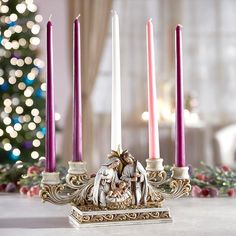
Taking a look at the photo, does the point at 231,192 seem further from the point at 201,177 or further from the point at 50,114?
the point at 50,114

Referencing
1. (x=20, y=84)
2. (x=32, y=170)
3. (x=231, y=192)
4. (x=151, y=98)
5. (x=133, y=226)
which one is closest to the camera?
(x=133, y=226)

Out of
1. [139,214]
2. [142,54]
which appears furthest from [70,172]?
[142,54]

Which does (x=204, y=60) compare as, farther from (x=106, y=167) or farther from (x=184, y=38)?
(x=106, y=167)

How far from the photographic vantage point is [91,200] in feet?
4.40

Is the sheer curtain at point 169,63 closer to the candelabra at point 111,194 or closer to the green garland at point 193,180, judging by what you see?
the green garland at point 193,180

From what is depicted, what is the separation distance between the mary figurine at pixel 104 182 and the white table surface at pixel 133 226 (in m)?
0.07

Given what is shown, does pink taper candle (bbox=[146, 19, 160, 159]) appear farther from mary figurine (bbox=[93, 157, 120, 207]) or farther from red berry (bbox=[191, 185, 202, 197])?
red berry (bbox=[191, 185, 202, 197])

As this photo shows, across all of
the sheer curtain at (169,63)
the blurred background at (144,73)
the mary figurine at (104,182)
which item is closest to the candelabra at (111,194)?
the mary figurine at (104,182)

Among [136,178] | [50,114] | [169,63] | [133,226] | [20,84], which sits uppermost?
[169,63]

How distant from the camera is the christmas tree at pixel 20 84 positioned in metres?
5.12

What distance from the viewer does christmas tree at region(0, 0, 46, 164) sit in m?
5.12

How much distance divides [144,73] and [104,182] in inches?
200

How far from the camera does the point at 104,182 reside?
130cm

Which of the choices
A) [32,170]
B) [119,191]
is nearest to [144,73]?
[32,170]
